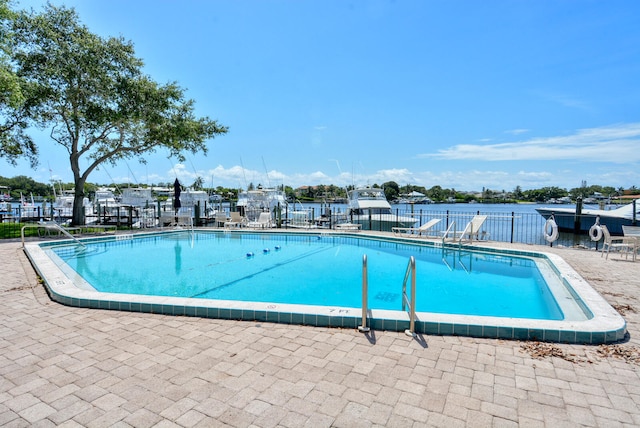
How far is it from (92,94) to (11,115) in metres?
3.02

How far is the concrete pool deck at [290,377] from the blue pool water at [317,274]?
225 cm

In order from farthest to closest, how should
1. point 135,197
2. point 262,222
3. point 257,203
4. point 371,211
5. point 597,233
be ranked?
1. point 257,203
2. point 135,197
3. point 371,211
4. point 262,222
5. point 597,233

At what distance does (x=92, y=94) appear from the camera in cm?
1370

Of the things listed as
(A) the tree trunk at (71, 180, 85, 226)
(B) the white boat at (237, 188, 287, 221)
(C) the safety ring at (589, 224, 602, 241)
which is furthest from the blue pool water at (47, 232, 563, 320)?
(B) the white boat at (237, 188, 287, 221)

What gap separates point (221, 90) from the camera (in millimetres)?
17000

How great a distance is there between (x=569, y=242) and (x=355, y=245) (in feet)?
55.8

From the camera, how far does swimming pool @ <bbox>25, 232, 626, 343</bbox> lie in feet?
12.5

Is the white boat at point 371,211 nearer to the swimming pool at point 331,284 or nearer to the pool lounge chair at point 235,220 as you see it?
the swimming pool at point 331,284

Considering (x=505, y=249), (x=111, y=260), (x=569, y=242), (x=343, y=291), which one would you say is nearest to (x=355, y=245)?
(x=505, y=249)

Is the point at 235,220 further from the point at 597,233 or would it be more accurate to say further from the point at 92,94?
the point at 597,233

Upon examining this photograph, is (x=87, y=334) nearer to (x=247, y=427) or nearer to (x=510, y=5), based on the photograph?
(x=247, y=427)

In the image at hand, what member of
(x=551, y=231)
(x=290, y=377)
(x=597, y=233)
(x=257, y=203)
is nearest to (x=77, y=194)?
(x=257, y=203)

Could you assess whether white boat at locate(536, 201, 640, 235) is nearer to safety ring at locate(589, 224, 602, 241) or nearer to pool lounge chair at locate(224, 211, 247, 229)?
safety ring at locate(589, 224, 602, 241)

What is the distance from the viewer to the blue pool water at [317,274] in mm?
6051
